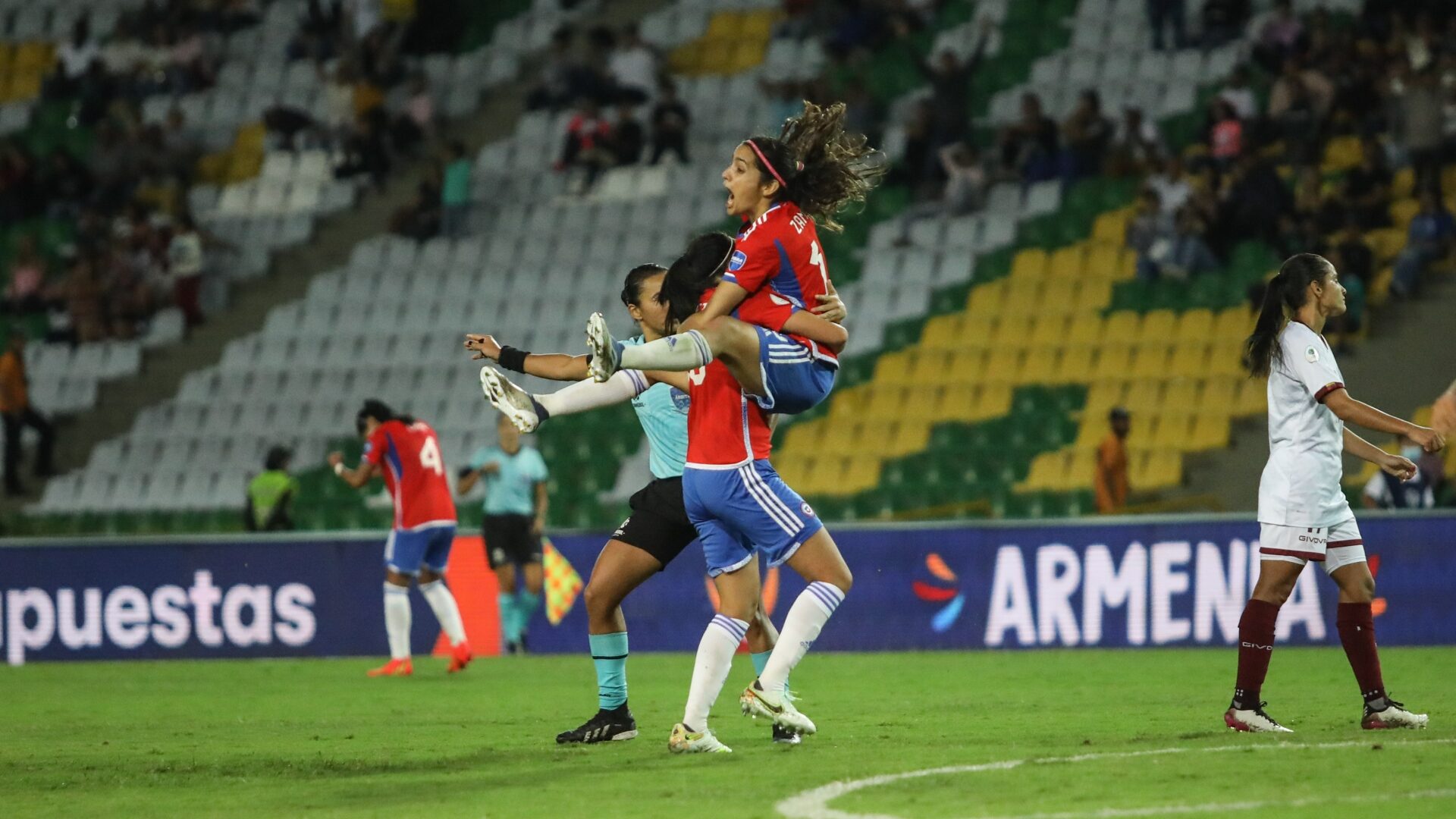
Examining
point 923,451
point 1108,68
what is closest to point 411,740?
point 923,451

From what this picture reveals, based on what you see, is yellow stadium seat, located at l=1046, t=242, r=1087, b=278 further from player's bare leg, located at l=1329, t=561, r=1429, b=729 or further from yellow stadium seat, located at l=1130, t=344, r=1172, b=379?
player's bare leg, located at l=1329, t=561, r=1429, b=729

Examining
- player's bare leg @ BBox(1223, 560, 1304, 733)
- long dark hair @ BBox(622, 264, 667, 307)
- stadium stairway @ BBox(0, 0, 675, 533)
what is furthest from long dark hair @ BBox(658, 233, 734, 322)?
stadium stairway @ BBox(0, 0, 675, 533)

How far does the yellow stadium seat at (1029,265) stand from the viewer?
72.5 feet

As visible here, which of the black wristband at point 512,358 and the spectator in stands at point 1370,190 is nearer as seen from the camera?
the black wristband at point 512,358

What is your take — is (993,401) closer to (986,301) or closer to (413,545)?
(986,301)

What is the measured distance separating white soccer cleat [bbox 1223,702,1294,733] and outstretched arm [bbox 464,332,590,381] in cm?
330

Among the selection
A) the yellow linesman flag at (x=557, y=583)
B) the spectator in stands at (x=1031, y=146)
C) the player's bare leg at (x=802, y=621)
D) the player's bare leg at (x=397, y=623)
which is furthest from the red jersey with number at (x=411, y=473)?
the spectator in stands at (x=1031, y=146)

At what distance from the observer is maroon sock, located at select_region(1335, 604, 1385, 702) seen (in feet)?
29.1

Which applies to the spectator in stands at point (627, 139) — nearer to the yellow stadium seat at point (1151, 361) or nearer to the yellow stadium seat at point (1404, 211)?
the yellow stadium seat at point (1151, 361)

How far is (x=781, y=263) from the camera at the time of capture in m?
8.44

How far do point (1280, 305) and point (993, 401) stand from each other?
11877 millimetres

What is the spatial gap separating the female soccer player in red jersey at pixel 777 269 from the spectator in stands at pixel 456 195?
17.9 meters

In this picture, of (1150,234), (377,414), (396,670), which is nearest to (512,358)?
(377,414)

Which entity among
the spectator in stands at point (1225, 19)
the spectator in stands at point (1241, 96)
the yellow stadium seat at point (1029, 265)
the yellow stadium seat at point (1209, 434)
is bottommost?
the yellow stadium seat at point (1209, 434)
